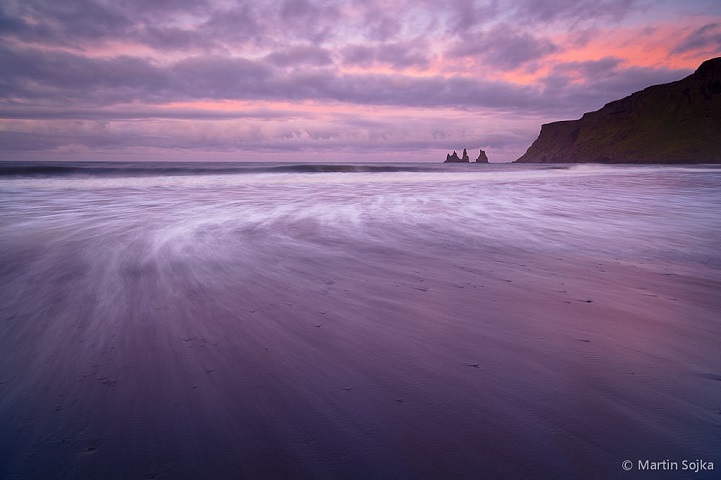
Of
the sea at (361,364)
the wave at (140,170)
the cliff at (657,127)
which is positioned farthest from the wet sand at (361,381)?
the cliff at (657,127)

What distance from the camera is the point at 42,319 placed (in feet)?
9.76

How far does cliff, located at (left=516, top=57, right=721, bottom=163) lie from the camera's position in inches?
4719

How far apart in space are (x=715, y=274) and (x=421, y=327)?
3.54 metres

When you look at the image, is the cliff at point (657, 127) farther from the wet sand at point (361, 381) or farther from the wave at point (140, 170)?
the wet sand at point (361, 381)

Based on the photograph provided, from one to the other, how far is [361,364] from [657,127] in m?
174

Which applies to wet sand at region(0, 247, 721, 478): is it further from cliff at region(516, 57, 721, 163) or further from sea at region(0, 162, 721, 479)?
cliff at region(516, 57, 721, 163)

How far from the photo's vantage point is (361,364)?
226 cm

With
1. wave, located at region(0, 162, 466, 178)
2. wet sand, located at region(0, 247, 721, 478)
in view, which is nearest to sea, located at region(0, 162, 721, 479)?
wet sand, located at region(0, 247, 721, 478)

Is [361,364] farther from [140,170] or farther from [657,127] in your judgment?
[657,127]

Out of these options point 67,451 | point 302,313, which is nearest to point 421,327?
point 302,313

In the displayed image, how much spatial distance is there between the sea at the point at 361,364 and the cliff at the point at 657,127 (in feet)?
474

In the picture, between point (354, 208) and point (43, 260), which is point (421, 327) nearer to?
point (43, 260)

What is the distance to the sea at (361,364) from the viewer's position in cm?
151

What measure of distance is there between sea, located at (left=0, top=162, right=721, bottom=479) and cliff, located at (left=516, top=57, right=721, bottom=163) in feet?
474
